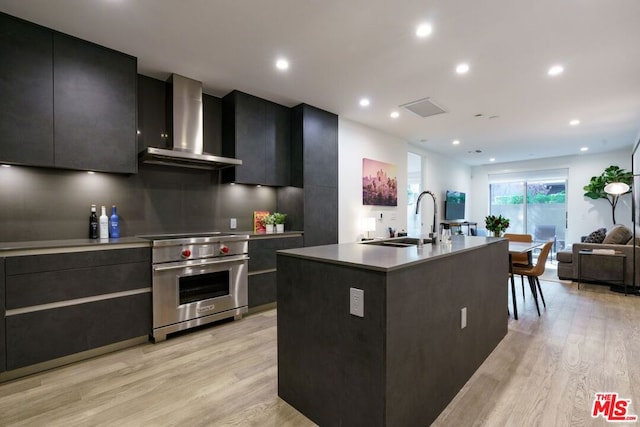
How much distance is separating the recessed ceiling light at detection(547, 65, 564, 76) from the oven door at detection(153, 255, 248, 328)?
12.6 feet

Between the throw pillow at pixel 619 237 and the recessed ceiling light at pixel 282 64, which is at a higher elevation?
the recessed ceiling light at pixel 282 64

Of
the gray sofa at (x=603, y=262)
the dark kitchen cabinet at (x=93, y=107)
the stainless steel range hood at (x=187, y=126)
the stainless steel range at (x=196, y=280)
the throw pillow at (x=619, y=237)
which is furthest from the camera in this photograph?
the throw pillow at (x=619, y=237)

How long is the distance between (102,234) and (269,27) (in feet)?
8.11

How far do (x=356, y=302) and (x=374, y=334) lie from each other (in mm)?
164

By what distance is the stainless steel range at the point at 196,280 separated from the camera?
276 centimetres

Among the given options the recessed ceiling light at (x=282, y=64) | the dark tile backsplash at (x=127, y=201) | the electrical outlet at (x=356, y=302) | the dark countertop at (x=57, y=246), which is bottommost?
the electrical outlet at (x=356, y=302)

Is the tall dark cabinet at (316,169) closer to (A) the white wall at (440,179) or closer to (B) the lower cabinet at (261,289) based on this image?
(B) the lower cabinet at (261,289)

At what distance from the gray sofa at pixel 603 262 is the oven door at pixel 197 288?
18.3 feet

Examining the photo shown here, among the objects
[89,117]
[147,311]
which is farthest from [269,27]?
[147,311]

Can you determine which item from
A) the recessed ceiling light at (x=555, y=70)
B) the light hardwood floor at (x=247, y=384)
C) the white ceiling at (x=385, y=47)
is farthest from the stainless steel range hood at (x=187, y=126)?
the recessed ceiling light at (x=555, y=70)

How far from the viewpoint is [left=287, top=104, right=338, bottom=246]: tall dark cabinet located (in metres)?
4.10

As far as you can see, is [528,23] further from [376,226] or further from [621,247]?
[621,247]

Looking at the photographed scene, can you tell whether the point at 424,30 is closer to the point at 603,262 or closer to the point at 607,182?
the point at 603,262

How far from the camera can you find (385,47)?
270 cm
